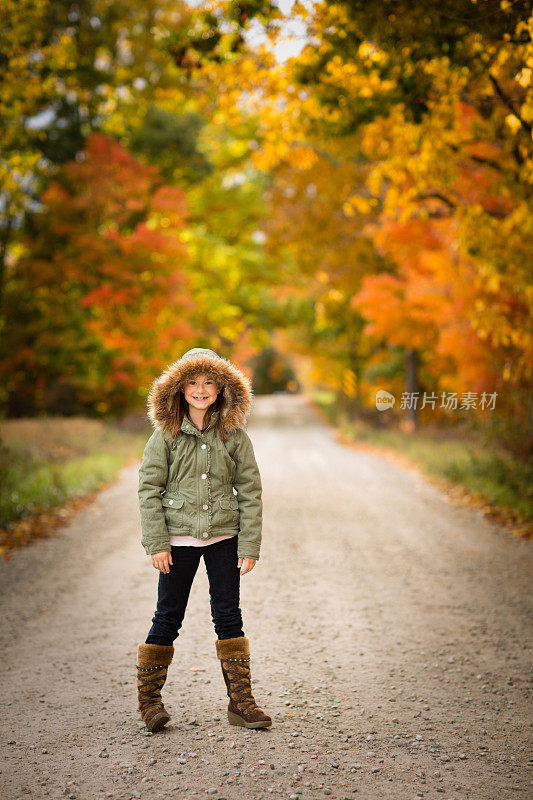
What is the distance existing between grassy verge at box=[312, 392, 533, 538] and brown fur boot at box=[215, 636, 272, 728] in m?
5.55

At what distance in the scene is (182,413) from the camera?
3738mm

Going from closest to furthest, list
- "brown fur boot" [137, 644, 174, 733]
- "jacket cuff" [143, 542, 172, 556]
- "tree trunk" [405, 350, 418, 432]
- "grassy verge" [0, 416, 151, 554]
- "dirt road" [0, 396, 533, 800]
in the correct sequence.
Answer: "dirt road" [0, 396, 533, 800]
"jacket cuff" [143, 542, 172, 556]
"brown fur boot" [137, 644, 174, 733]
"grassy verge" [0, 416, 151, 554]
"tree trunk" [405, 350, 418, 432]

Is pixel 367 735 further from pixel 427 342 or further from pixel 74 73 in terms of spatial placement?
pixel 74 73

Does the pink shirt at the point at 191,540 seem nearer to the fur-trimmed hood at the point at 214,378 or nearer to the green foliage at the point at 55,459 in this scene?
the fur-trimmed hood at the point at 214,378

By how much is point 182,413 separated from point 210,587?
912mm

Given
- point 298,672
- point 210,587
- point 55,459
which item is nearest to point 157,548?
point 210,587

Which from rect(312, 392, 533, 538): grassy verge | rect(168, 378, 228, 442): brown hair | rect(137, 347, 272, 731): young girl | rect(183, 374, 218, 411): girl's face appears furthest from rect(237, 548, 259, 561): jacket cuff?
rect(312, 392, 533, 538): grassy verge

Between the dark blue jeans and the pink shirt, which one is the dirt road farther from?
the pink shirt

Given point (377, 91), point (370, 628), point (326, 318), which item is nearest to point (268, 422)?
point (326, 318)

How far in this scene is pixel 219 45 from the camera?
6.50 metres

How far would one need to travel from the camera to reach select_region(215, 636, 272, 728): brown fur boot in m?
3.51

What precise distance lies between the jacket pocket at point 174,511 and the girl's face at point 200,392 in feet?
1.62

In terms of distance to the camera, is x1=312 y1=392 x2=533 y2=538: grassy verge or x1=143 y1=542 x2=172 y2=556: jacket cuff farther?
x1=312 y1=392 x2=533 y2=538: grassy verge

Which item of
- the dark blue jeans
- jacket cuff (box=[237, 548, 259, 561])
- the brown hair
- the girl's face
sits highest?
the girl's face
